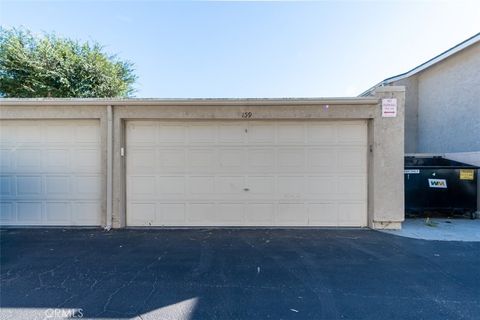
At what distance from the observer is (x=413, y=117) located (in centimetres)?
1023

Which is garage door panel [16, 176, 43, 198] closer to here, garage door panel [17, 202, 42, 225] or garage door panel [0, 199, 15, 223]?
garage door panel [17, 202, 42, 225]

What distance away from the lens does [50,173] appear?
5258 mm

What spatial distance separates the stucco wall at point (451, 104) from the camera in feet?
25.0

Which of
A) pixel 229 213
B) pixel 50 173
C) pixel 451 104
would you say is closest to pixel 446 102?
pixel 451 104

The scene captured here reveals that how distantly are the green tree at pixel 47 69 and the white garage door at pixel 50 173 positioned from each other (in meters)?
7.24

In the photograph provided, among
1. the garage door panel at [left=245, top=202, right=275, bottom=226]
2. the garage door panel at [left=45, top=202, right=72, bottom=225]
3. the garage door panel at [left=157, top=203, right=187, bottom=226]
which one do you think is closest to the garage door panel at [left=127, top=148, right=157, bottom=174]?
the garage door panel at [left=157, top=203, right=187, bottom=226]

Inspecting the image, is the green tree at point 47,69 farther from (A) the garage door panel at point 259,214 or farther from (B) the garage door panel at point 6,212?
(A) the garage door panel at point 259,214

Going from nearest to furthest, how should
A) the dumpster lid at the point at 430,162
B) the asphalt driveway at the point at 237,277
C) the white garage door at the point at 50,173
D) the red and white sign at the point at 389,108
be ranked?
the asphalt driveway at the point at 237,277 < the red and white sign at the point at 389,108 < the white garage door at the point at 50,173 < the dumpster lid at the point at 430,162

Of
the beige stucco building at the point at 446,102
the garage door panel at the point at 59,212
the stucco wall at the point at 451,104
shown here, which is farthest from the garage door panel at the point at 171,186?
the stucco wall at the point at 451,104

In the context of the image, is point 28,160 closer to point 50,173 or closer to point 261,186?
point 50,173

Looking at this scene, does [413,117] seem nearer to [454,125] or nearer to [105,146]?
[454,125]

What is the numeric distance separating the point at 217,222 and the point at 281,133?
246 cm

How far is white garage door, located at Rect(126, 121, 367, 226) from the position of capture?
5.29 meters

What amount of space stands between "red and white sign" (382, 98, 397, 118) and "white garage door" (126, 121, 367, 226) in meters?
0.51
